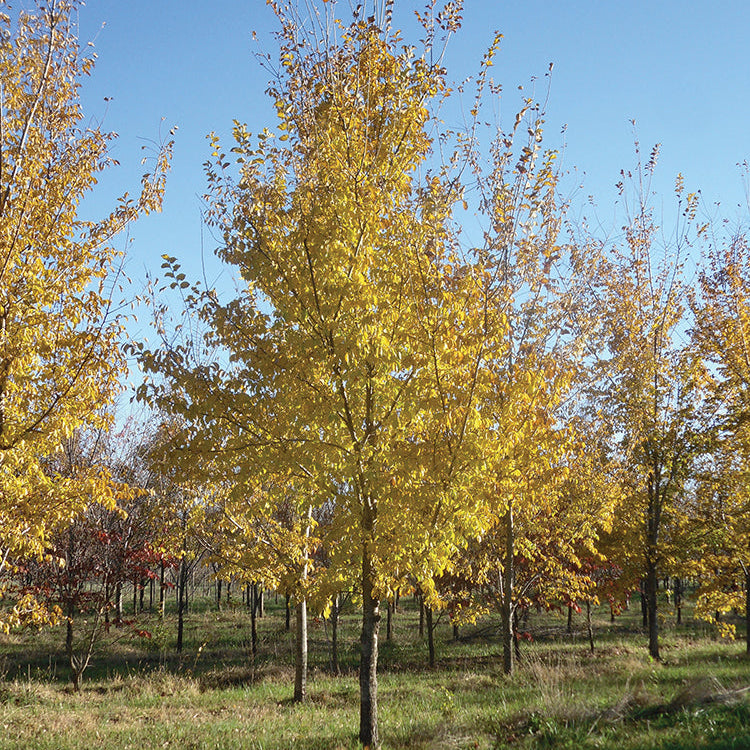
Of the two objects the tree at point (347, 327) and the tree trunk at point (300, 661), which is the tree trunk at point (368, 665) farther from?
the tree trunk at point (300, 661)

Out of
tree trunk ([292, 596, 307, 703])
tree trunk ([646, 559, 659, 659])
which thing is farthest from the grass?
tree trunk ([646, 559, 659, 659])

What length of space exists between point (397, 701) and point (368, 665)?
4.78 metres

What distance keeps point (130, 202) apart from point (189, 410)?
3.33 m

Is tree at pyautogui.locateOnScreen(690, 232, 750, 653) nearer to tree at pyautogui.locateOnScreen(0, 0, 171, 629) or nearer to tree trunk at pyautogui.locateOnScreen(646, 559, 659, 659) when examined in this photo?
tree trunk at pyautogui.locateOnScreen(646, 559, 659, 659)

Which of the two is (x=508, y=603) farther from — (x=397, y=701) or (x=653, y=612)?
(x=653, y=612)

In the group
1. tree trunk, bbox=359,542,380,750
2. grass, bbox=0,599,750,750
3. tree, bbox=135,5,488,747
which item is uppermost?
tree, bbox=135,5,488,747

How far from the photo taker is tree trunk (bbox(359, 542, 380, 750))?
19.6ft

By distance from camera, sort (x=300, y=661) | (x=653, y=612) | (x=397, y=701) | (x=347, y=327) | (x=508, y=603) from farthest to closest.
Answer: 1. (x=653, y=612)
2. (x=300, y=661)
3. (x=508, y=603)
4. (x=397, y=701)
5. (x=347, y=327)

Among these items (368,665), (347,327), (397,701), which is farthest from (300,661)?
(347,327)

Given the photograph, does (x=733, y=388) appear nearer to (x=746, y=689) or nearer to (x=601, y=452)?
Result: (x=601, y=452)

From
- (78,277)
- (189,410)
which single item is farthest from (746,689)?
(78,277)

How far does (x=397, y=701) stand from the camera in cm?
988

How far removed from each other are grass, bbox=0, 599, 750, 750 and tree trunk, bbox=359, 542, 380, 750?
1.17 feet

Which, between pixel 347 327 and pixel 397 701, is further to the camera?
pixel 397 701
